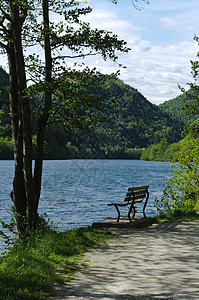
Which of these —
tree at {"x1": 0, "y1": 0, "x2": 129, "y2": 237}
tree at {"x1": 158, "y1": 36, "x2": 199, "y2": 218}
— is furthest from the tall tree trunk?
tree at {"x1": 158, "y1": 36, "x2": 199, "y2": 218}

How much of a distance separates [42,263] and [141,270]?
1.71 metres

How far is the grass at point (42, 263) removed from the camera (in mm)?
5227

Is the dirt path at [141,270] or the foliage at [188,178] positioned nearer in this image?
the dirt path at [141,270]

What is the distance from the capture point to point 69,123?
370 inches

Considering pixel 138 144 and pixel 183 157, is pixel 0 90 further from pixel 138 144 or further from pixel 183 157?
pixel 138 144

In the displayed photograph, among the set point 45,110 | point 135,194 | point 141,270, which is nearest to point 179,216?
point 135,194

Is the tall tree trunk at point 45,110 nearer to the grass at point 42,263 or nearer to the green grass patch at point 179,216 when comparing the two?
the grass at point 42,263

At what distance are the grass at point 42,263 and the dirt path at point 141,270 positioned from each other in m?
0.28

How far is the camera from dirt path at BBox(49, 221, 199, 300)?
511cm

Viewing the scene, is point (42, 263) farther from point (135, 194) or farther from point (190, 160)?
point (190, 160)

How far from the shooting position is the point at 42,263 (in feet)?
21.2

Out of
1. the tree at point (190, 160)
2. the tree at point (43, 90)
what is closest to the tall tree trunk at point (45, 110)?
the tree at point (43, 90)

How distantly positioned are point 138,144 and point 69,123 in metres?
184

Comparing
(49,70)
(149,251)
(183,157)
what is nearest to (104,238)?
(149,251)
